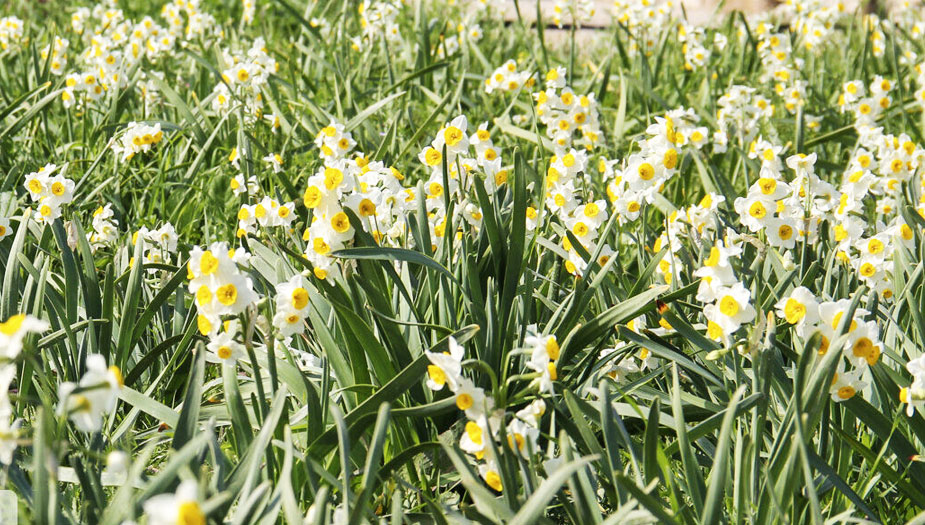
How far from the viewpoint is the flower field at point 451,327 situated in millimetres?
1455

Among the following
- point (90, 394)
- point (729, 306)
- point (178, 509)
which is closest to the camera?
point (178, 509)

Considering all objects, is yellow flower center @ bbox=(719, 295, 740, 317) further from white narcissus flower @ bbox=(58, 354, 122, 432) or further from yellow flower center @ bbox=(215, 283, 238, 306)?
white narcissus flower @ bbox=(58, 354, 122, 432)

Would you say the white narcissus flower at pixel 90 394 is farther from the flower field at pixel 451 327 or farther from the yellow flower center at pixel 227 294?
the yellow flower center at pixel 227 294

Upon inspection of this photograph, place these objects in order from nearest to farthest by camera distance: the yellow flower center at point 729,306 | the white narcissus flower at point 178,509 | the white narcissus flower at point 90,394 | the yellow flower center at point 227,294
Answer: the white narcissus flower at point 178,509, the white narcissus flower at point 90,394, the yellow flower center at point 227,294, the yellow flower center at point 729,306

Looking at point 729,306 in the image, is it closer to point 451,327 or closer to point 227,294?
point 451,327

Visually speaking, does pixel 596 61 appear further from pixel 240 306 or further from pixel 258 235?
pixel 240 306

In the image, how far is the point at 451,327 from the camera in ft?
6.63

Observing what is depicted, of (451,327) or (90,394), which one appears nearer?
(90,394)

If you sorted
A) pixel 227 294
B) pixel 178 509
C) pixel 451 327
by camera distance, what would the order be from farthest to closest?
pixel 451 327
pixel 227 294
pixel 178 509

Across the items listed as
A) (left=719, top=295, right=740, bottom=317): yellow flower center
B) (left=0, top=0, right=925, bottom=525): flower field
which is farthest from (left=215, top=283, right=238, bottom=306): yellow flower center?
(left=719, top=295, right=740, bottom=317): yellow flower center

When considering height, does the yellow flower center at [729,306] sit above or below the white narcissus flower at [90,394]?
below

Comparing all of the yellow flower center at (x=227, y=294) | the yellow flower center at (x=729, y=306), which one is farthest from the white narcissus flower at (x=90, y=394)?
the yellow flower center at (x=729, y=306)

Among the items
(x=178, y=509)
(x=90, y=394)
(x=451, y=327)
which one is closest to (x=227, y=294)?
(x=90, y=394)

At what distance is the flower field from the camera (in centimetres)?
146
